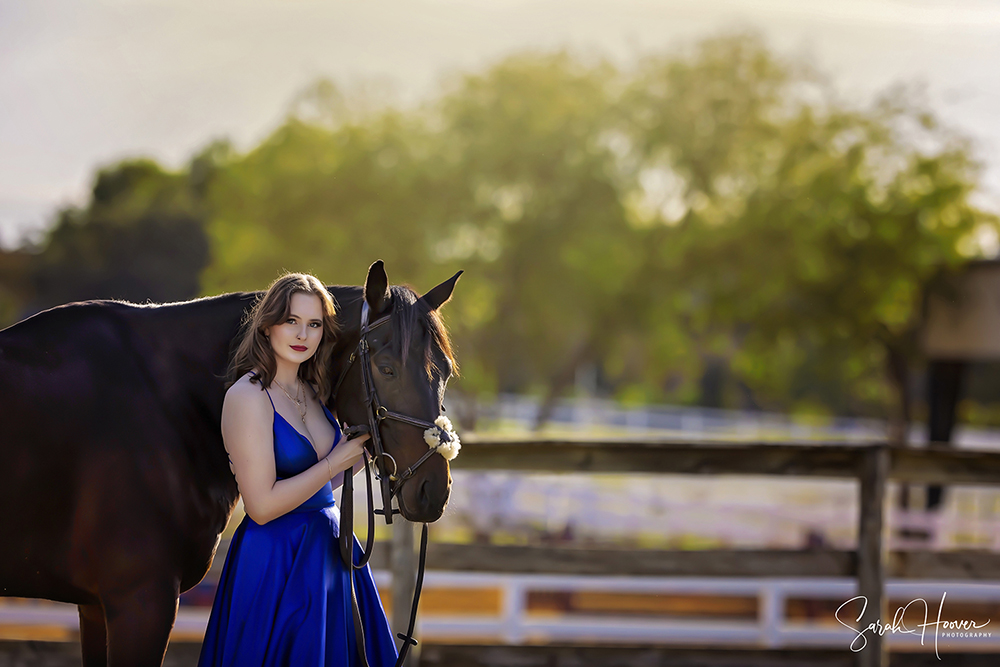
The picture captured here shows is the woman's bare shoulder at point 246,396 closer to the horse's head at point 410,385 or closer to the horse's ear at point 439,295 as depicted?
the horse's head at point 410,385

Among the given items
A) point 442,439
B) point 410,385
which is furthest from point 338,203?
point 442,439

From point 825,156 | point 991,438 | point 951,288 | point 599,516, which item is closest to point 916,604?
point 599,516

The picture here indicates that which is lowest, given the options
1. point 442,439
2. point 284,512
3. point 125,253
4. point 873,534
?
point 873,534

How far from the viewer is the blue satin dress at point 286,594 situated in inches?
85.7

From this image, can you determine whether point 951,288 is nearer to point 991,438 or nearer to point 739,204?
point 739,204

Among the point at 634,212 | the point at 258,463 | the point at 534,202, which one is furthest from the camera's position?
the point at 634,212

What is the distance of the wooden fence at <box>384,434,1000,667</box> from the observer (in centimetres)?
377

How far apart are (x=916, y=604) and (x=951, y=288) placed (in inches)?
240

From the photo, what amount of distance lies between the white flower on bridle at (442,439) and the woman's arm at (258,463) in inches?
11.6

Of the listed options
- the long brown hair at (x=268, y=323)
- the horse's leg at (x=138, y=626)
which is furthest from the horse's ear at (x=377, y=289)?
the horse's leg at (x=138, y=626)

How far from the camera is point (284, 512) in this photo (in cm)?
218

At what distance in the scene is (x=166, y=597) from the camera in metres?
2.24

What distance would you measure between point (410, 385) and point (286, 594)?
0.67 metres

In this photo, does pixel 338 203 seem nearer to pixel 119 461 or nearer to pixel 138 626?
pixel 119 461
